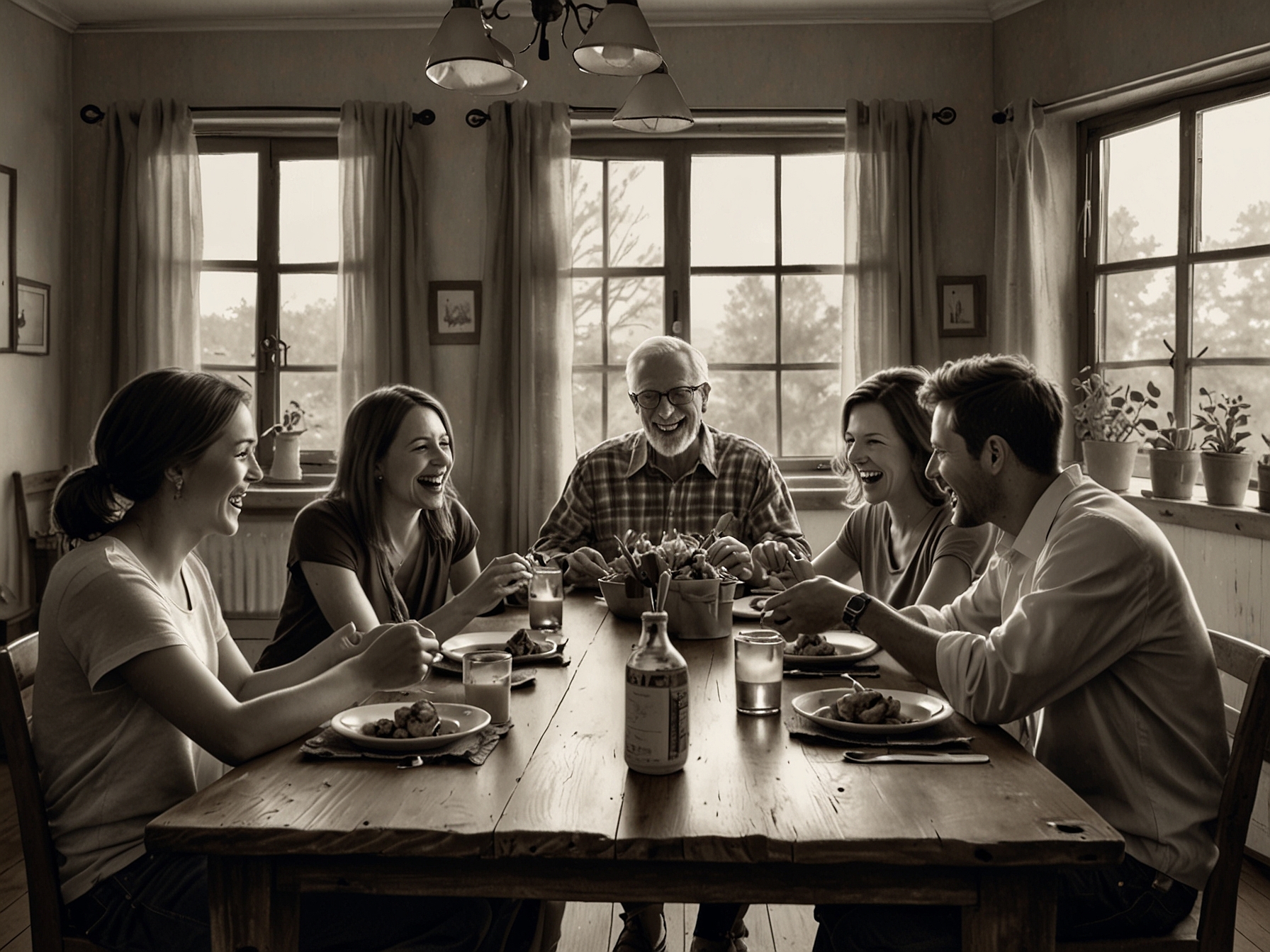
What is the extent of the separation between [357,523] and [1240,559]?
2.47m

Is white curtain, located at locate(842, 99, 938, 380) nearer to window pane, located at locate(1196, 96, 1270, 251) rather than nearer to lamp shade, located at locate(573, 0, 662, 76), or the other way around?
window pane, located at locate(1196, 96, 1270, 251)

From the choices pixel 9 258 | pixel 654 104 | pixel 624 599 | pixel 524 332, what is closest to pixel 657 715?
pixel 624 599

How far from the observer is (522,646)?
1.95m

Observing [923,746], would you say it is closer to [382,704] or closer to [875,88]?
[382,704]

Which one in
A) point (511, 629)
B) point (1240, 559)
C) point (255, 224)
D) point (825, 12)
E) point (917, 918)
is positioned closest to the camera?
point (917, 918)

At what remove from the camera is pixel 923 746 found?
4.58 feet

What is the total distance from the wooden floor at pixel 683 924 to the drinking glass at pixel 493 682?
108 centimetres

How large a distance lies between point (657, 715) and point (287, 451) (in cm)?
338

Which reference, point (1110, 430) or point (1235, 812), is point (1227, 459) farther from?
point (1235, 812)

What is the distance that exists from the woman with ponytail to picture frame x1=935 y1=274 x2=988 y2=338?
3.19m

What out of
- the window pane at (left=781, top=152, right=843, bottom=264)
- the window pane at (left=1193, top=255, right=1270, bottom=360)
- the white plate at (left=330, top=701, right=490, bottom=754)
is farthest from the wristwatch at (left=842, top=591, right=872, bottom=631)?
the window pane at (left=781, top=152, right=843, bottom=264)

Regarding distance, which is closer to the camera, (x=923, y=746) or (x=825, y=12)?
(x=923, y=746)

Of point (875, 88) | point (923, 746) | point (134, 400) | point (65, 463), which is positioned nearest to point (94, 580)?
point (134, 400)

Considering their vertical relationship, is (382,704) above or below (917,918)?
above
